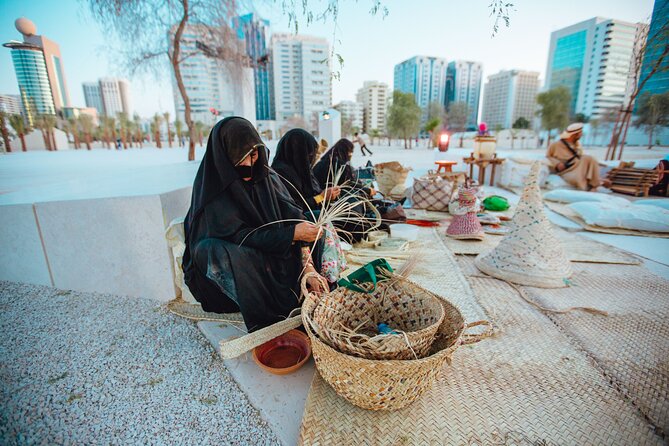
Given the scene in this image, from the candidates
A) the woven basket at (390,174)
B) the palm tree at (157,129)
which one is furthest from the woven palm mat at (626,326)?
the palm tree at (157,129)

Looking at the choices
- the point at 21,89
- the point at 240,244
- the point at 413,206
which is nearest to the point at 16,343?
the point at 240,244

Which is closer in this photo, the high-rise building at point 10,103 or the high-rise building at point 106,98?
the high-rise building at point 10,103

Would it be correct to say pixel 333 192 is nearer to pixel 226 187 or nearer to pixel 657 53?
pixel 226 187

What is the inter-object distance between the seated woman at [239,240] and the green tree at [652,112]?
679 centimetres

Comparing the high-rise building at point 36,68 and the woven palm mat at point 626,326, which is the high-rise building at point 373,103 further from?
the woven palm mat at point 626,326

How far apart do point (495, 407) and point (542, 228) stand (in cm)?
145

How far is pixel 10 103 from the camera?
3268 mm

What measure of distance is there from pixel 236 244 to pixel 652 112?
7.39m

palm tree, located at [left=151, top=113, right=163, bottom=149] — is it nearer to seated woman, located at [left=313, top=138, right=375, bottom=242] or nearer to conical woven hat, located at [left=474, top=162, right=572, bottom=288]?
seated woman, located at [left=313, top=138, right=375, bottom=242]

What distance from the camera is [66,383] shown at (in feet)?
4.21

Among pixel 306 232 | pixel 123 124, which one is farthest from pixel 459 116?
pixel 306 232

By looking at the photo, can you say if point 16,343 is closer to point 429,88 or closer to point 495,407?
point 495,407

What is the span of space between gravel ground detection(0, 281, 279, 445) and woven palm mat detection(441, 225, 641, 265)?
2221 millimetres

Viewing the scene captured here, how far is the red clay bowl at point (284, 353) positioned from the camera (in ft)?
4.28
